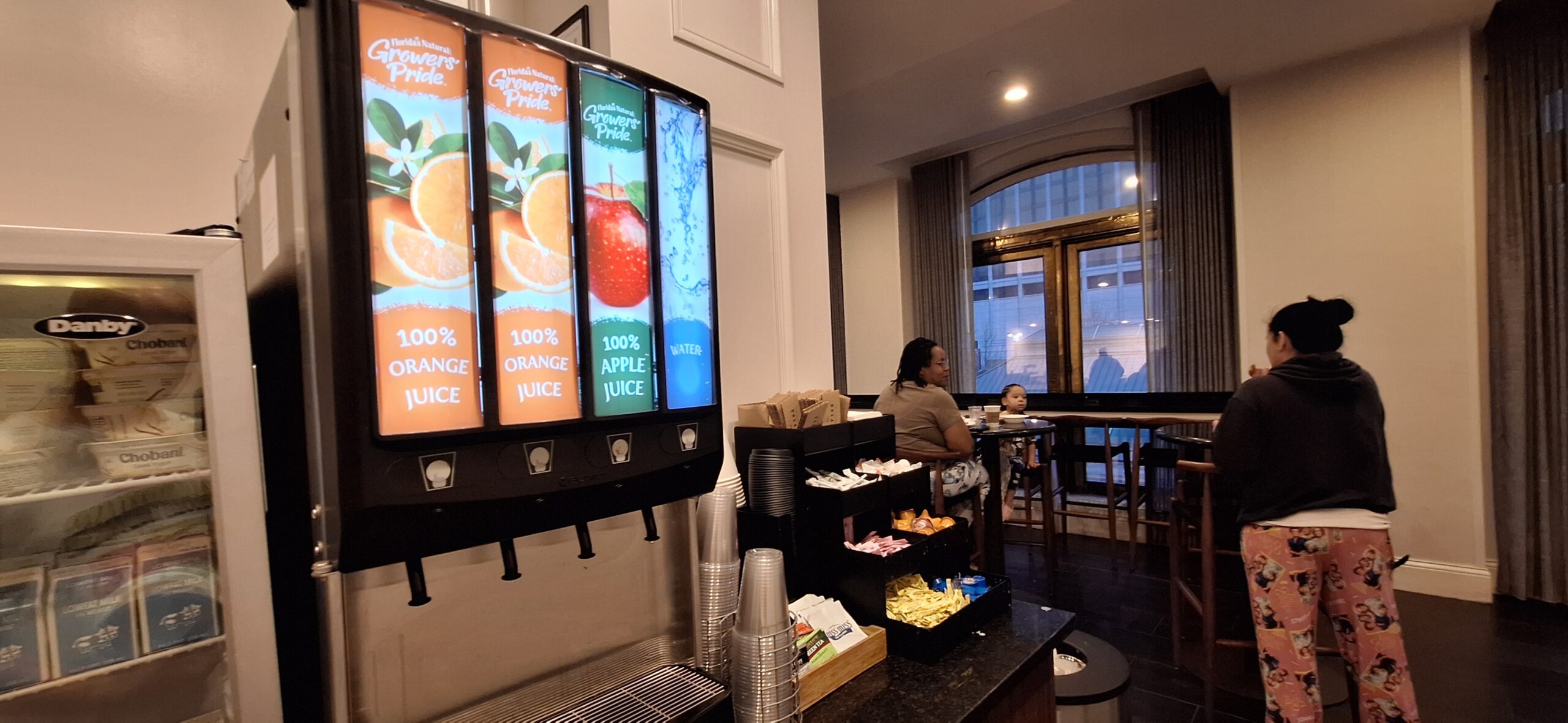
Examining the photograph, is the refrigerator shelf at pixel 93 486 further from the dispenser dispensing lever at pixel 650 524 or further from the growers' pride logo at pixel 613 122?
the growers' pride logo at pixel 613 122

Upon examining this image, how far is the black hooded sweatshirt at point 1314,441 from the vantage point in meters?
1.89

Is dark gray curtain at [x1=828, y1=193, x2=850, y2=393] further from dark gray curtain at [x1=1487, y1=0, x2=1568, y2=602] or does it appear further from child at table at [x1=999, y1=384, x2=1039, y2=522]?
dark gray curtain at [x1=1487, y1=0, x2=1568, y2=602]

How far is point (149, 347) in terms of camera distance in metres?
0.92

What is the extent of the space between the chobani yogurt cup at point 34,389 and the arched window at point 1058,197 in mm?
5431

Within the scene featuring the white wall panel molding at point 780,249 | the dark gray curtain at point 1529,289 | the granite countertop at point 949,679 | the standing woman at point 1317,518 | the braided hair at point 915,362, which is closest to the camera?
the granite countertop at point 949,679

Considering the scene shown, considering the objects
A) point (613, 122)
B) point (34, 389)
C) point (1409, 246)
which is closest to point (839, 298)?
point (1409, 246)

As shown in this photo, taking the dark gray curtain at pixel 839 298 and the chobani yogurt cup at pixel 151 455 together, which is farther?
the dark gray curtain at pixel 839 298

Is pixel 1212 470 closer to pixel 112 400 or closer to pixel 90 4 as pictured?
pixel 112 400

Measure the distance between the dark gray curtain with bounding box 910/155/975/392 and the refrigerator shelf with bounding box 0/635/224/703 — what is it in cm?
529

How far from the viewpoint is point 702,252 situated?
0.98 metres

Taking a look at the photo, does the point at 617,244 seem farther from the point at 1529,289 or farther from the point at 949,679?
the point at 1529,289

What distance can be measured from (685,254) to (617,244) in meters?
0.13

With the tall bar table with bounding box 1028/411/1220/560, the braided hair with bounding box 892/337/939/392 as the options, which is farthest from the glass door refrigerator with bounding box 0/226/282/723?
the tall bar table with bounding box 1028/411/1220/560

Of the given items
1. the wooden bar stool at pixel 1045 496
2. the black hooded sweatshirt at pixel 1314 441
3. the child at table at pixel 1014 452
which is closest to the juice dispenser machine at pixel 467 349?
the black hooded sweatshirt at pixel 1314 441
